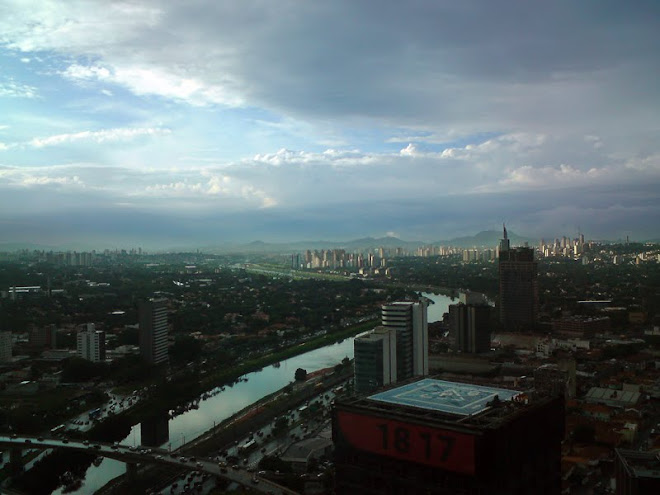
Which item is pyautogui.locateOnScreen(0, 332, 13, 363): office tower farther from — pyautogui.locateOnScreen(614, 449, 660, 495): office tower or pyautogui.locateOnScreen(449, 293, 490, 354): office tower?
pyautogui.locateOnScreen(614, 449, 660, 495): office tower

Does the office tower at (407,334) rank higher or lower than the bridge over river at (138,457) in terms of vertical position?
higher

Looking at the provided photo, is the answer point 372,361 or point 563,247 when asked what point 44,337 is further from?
point 563,247

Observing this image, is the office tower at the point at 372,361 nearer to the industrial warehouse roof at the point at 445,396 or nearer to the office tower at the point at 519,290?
the industrial warehouse roof at the point at 445,396

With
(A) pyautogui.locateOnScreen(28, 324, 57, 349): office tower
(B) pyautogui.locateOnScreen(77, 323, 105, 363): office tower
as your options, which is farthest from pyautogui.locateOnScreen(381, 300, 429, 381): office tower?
(A) pyautogui.locateOnScreen(28, 324, 57, 349): office tower


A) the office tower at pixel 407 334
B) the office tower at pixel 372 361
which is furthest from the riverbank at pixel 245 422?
the office tower at pixel 407 334

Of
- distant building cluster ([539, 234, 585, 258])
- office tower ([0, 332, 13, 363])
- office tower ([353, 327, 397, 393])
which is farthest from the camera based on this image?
distant building cluster ([539, 234, 585, 258])

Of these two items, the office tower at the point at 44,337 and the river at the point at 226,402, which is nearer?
the river at the point at 226,402

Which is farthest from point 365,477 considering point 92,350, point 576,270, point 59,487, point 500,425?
point 576,270
